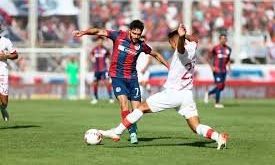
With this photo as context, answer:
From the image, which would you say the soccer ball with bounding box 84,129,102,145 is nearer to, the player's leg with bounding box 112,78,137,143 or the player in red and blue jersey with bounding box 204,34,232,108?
the player's leg with bounding box 112,78,137,143

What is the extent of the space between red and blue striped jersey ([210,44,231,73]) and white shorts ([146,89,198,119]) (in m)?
16.2

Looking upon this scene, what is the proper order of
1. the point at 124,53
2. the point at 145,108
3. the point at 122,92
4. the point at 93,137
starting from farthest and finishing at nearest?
1. the point at 124,53
2. the point at 122,92
3. the point at 93,137
4. the point at 145,108

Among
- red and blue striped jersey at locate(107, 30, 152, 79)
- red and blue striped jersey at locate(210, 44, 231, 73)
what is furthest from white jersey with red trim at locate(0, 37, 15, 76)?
red and blue striped jersey at locate(210, 44, 231, 73)

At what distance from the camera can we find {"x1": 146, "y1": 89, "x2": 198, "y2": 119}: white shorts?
49.6ft

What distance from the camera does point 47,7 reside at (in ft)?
135

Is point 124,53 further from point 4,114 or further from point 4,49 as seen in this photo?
point 4,114

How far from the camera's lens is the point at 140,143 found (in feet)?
52.9

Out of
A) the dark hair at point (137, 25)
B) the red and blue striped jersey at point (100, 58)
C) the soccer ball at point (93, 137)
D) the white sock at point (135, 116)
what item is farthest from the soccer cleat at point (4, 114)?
the red and blue striped jersey at point (100, 58)

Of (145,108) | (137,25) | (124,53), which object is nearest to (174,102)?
(145,108)

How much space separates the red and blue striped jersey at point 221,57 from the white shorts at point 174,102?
16.2 m

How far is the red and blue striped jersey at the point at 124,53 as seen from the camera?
644 inches

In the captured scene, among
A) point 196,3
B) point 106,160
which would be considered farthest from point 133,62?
point 196,3

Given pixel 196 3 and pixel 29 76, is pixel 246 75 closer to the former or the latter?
pixel 196 3

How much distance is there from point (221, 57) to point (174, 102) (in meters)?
16.5
